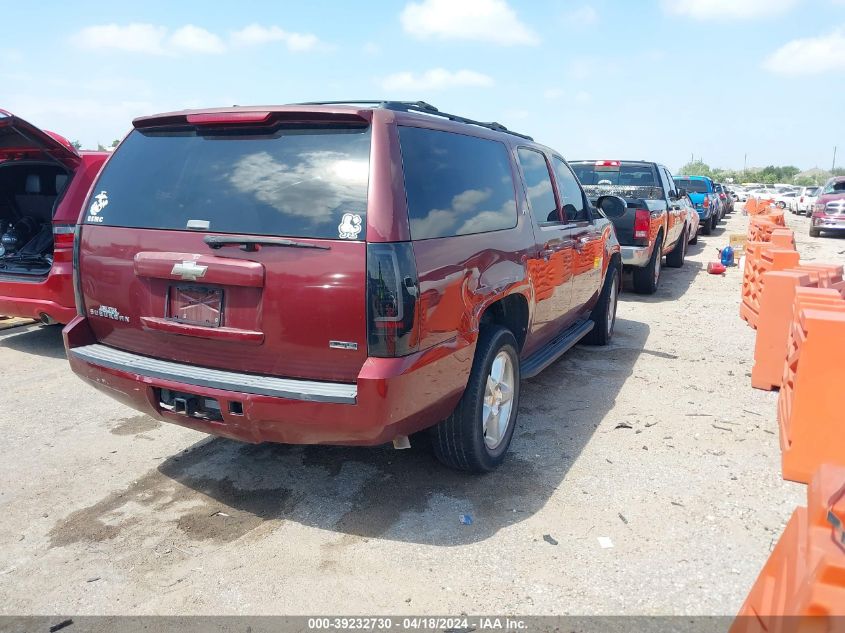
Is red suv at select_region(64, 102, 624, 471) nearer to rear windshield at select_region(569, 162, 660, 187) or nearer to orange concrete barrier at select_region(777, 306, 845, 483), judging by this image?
orange concrete barrier at select_region(777, 306, 845, 483)

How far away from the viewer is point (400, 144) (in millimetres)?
2936

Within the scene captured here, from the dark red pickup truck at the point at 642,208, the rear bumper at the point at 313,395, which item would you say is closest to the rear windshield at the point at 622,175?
the dark red pickup truck at the point at 642,208

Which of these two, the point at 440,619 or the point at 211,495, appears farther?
the point at 211,495

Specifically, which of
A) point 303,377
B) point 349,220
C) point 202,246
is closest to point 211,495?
point 303,377

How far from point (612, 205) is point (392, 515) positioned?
4265mm

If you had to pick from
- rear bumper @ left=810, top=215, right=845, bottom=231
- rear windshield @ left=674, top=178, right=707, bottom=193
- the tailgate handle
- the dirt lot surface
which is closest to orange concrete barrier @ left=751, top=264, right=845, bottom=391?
the dirt lot surface

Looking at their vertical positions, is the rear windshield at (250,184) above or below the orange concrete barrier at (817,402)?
above

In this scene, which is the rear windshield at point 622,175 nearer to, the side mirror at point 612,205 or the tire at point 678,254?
the tire at point 678,254

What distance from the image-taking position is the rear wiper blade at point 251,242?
→ 108 inches

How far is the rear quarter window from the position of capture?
9.74 ft

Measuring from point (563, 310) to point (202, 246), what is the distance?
9.78 feet

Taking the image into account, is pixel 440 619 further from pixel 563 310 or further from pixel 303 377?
pixel 563 310

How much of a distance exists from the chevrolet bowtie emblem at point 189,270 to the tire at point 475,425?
58.2 inches

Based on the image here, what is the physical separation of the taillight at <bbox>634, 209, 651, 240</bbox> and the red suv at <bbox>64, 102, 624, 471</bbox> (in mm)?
5852
